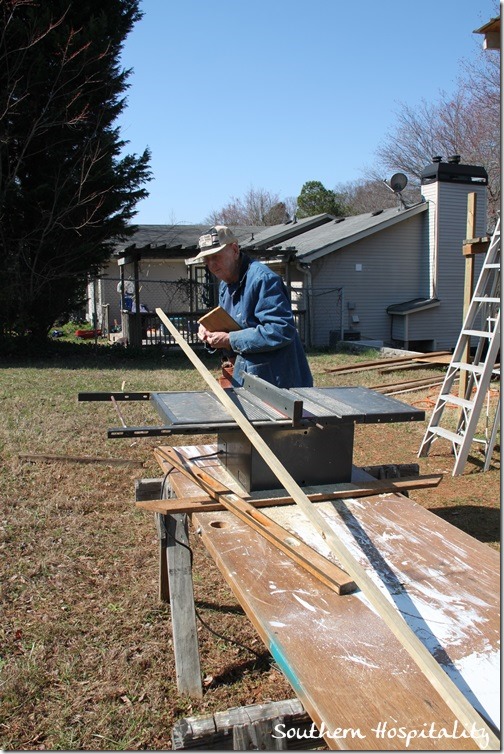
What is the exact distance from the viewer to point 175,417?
2818 millimetres

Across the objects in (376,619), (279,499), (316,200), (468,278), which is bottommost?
(376,619)

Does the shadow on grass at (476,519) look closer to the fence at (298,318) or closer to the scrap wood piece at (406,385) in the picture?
the scrap wood piece at (406,385)

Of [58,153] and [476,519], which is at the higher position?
[58,153]

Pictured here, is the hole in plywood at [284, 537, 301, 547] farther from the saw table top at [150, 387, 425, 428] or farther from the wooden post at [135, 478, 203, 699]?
the wooden post at [135, 478, 203, 699]

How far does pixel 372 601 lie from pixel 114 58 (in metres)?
16.7

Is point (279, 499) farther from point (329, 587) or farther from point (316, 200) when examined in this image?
point (316, 200)

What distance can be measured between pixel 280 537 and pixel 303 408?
2.29 feet

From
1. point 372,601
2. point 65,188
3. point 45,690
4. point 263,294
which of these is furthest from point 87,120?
point 372,601

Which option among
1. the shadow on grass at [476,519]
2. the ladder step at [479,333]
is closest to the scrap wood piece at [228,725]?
the shadow on grass at [476,519]

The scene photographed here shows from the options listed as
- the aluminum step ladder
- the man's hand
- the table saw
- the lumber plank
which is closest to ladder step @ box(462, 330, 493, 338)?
the aluminum step ladder

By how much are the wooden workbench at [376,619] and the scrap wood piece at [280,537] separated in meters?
0.03

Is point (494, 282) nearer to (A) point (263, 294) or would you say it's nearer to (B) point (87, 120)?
(A) point (263, 294)

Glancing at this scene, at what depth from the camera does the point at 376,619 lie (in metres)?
1.92

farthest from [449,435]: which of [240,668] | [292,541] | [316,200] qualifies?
[316,200]
